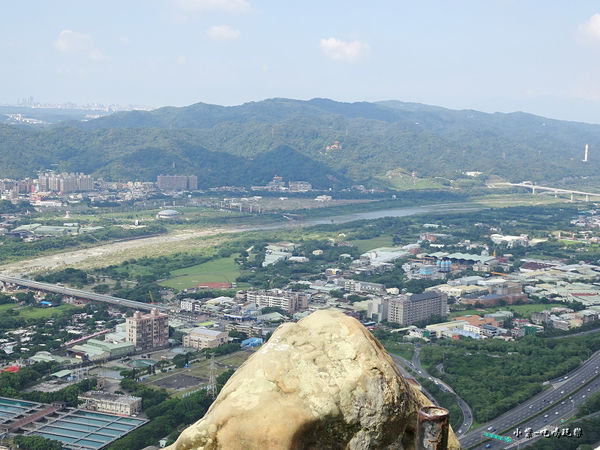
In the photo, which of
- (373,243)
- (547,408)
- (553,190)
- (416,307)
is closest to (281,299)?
(416,307)

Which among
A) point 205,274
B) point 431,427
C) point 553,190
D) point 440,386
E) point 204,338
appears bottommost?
point 440,386

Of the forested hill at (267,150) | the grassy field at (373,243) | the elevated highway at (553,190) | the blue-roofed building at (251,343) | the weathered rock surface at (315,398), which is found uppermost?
the forested hill at (267,150)

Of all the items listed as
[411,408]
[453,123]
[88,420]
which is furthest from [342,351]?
[453,123]

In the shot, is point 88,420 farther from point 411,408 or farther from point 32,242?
point 32,242

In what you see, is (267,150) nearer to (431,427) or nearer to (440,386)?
(440,386)

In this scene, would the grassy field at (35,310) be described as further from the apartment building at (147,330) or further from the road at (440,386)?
the road at (440,386)

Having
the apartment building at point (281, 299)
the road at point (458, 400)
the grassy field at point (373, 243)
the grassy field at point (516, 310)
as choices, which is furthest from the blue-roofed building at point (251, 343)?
the grassy field at point (373, 243)
